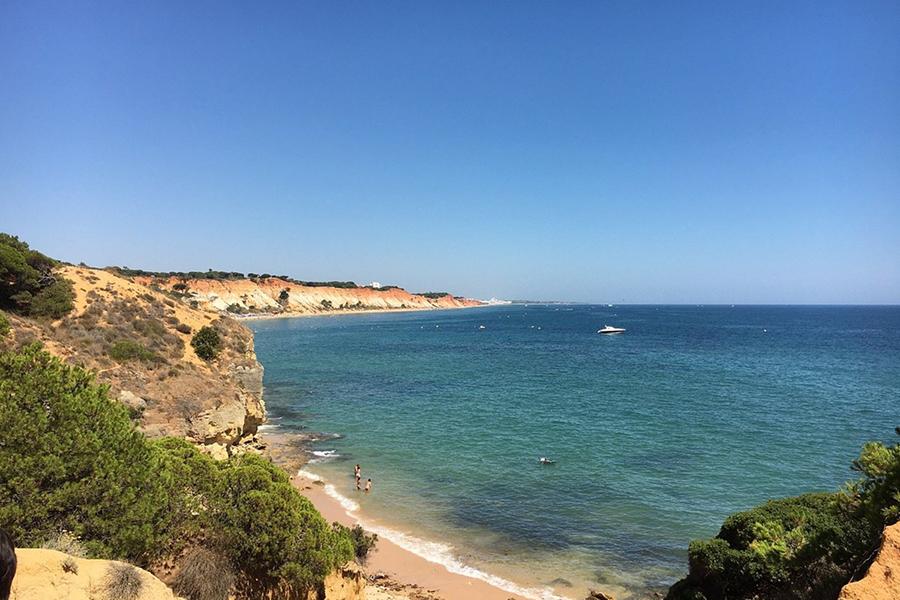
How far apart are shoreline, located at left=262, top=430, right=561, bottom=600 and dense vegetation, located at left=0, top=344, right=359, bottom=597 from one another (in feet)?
17.6

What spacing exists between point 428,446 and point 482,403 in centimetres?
1163

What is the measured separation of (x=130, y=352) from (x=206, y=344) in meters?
5.19

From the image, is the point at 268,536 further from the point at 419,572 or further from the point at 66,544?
the point at 419,572

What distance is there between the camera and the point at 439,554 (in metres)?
16.8

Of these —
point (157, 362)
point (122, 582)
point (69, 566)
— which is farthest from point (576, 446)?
point (69, 566)

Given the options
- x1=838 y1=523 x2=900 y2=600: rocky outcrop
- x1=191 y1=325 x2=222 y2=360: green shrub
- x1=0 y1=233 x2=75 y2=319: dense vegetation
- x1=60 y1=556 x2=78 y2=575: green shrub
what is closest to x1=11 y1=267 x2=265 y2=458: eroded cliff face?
x1=191 y1=325 x2=222 y2=360: green shrub

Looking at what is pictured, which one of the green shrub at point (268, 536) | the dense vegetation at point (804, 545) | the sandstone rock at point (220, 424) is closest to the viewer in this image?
the dense vegetation at point (804, 545)

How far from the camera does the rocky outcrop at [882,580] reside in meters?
4.80

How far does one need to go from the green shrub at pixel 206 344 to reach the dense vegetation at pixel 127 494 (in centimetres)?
1894

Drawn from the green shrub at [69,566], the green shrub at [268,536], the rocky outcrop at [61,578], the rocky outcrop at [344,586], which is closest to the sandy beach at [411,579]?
the rocky outcrop at [344,586]

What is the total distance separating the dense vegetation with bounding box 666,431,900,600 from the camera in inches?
278

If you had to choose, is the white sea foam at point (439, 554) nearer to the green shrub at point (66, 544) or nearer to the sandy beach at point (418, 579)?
the sandy beach at point (418, 579)

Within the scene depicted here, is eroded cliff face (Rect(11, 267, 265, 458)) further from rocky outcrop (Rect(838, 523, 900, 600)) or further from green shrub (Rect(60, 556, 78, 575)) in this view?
rocky outcrop (Rect(838, 523, 900, 600))

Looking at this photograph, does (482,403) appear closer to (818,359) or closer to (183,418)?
(183,418)
